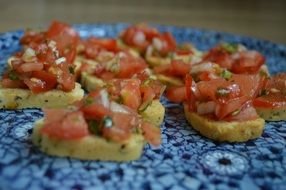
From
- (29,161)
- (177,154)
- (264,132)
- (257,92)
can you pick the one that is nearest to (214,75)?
(257,92)

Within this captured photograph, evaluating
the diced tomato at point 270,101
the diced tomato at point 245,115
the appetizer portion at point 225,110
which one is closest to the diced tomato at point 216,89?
the appetizer portion at point 225,110

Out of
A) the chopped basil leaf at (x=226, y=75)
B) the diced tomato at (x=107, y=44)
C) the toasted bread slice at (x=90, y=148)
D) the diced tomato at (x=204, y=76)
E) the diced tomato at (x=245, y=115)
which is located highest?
the diced tomato at (x=107, y=44)

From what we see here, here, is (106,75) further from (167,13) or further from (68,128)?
(167,13)

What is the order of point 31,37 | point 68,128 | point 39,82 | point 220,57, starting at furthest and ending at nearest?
point 31,37 < point 220,57 < point 39,82 < point 68,128

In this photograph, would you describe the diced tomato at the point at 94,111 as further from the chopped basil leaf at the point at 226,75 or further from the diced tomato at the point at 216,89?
the chopped basil leaf at the point at 226,75

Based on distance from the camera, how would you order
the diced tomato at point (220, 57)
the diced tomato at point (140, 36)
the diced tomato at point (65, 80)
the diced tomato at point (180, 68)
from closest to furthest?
the diced tomato at point (65, 80)
the diced tomato at point (180, 68)
the diced tomato at point (220, 57)
the diced tomato at point (140, 36)

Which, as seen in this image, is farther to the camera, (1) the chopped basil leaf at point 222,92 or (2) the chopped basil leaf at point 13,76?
(2) the chopped basil leaf at point 13,76

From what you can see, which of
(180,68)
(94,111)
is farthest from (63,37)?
(94,111)
